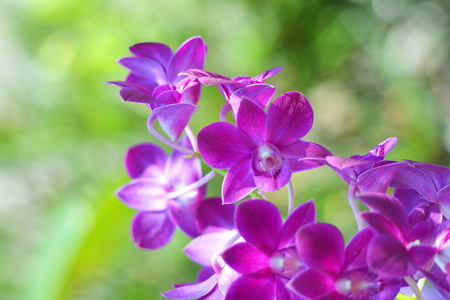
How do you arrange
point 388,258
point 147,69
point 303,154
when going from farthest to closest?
point 147,69 < point 303,154 < point 388,258

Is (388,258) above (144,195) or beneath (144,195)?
beneath

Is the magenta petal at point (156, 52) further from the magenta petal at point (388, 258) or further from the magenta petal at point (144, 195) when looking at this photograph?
the magenta petal at point (388, 258)

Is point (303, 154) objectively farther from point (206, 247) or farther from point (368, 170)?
point (206, 247)

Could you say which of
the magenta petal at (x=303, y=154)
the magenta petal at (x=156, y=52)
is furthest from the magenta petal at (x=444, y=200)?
the magenta petal at (x=156, y=52)

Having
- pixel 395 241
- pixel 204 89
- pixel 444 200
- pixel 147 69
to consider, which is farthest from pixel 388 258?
pixel 204 89

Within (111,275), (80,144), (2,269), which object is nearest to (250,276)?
(111,275)

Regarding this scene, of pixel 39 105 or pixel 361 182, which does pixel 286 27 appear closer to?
pixel 39 105

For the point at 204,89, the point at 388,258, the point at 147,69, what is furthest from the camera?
the point at 204,89
